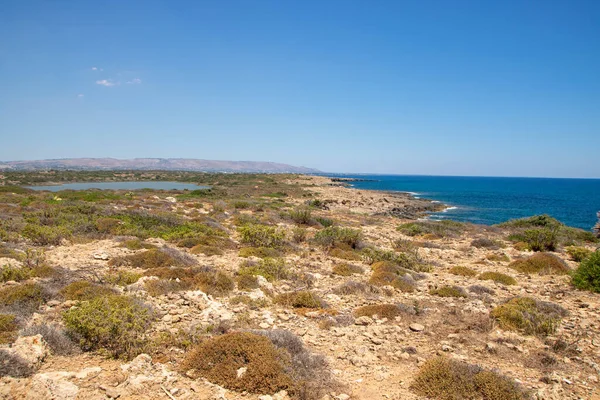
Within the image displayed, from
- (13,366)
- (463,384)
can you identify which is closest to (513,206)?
(463,384)

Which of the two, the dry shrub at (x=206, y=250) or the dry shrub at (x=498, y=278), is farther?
the dry shrub at (x=206, y=250)

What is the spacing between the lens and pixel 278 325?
6.78 metres

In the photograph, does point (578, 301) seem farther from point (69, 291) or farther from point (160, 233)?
point (160, 233)

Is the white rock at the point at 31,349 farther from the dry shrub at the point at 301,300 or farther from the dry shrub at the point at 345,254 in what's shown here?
the dry shrub at the point at 345,254

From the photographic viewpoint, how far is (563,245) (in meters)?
18.4

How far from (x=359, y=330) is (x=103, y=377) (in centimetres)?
446

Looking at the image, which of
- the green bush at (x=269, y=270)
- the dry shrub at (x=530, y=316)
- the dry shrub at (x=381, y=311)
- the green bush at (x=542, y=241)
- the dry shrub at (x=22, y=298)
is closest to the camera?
the dry shrub at (x=22, y=298)

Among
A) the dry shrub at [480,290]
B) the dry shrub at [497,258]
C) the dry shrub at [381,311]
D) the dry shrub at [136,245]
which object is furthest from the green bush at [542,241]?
the dry shrub at [136,245]

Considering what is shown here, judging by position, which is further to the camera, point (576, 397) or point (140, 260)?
point (140, 260)

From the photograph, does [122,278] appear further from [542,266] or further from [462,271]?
[542,266]

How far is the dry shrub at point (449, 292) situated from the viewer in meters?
9.19

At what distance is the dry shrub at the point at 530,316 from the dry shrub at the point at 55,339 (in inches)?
313

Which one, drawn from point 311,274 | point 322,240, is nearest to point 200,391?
point 311,274

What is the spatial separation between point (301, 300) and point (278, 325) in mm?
1316
